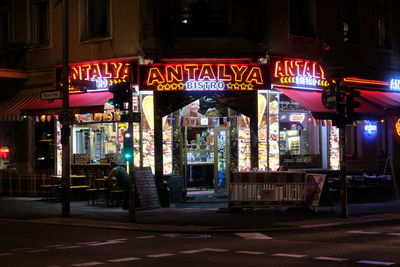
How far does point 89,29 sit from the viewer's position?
23469 millimetres

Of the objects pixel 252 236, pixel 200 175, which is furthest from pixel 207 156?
pixel 252 236

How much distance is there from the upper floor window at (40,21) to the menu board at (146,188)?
8428 millimetres

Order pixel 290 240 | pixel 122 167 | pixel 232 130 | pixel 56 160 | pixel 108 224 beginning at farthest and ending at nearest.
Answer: pixel 56 160, pixel 232 130, pixel 122 167, pixel 108 224, pixel 290 240

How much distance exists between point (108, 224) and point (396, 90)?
620 inches

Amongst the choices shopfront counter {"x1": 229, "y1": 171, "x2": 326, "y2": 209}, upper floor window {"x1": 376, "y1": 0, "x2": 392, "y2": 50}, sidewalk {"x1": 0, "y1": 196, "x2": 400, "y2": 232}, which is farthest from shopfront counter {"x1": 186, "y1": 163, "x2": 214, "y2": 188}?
upper floor window {"x1": 376, "y1": 0, "x2": 392, "y2": 50}

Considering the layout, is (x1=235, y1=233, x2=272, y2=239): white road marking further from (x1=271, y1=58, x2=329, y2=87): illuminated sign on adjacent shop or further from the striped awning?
the striped awning

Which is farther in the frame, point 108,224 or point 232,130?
point 232,130

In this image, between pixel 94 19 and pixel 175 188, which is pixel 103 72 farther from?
pixel 175 188

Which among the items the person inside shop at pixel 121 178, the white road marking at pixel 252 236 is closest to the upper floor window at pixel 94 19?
the person inside shop at pixel 121 178

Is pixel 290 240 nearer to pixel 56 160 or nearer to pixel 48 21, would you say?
pixel 56 160

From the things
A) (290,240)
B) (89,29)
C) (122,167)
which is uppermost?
(89,29)

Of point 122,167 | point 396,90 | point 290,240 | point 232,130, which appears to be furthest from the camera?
point 396,90

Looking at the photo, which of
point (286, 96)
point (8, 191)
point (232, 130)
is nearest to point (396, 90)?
point (286, 96)

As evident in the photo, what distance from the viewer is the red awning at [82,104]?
20688 millimetres
